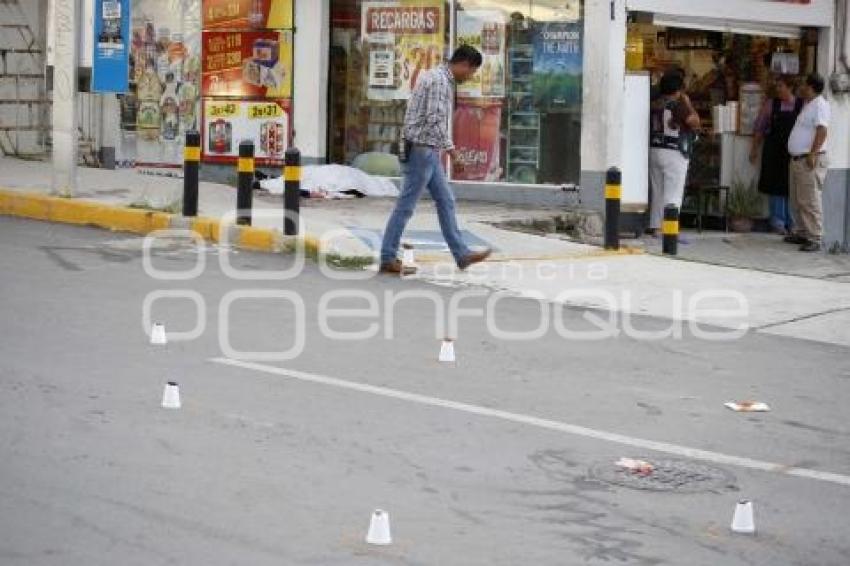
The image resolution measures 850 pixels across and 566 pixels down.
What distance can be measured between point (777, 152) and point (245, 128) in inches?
276

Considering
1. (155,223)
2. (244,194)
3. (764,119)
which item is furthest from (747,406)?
(764,119)

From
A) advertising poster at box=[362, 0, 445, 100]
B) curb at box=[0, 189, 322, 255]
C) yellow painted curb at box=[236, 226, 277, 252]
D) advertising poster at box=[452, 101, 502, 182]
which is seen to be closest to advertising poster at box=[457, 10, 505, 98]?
advertising poster at box=[452, 101, 502, 182]

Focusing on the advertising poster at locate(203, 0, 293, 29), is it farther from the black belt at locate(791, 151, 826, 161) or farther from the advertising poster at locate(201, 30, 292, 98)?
the black belt at locate(791, 151, 826, 161)

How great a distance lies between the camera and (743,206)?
2084cm

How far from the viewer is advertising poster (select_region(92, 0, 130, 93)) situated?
1736cm

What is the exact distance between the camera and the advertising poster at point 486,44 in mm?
19266

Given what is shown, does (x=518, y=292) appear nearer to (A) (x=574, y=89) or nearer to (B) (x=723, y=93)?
(A) (x=574, y=89)

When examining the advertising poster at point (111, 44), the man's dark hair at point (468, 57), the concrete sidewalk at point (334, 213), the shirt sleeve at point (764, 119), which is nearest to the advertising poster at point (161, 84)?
the concrete sidewalk at point (334, 213)

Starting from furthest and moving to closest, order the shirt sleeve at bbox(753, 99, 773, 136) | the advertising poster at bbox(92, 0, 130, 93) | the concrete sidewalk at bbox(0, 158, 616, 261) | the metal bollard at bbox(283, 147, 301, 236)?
1. the shirt sleeve at bbox(753, 99, 773, 136)
2. the advertising poster at bbox(92, 0, 130, 93)
3. the concrete sidewalk at bbox(0, 158, 616, 261)
4. the metal bollard at bbox(283, 147, 301, 236)

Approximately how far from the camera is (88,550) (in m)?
5.91

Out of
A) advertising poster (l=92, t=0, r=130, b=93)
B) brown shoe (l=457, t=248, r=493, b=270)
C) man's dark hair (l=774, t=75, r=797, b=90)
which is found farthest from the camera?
man's dark hair (l=774, t=75, r=797, b=90)

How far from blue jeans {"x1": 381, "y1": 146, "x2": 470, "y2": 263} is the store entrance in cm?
751

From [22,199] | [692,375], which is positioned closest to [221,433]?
[692,375]

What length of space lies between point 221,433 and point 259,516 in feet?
4.76
